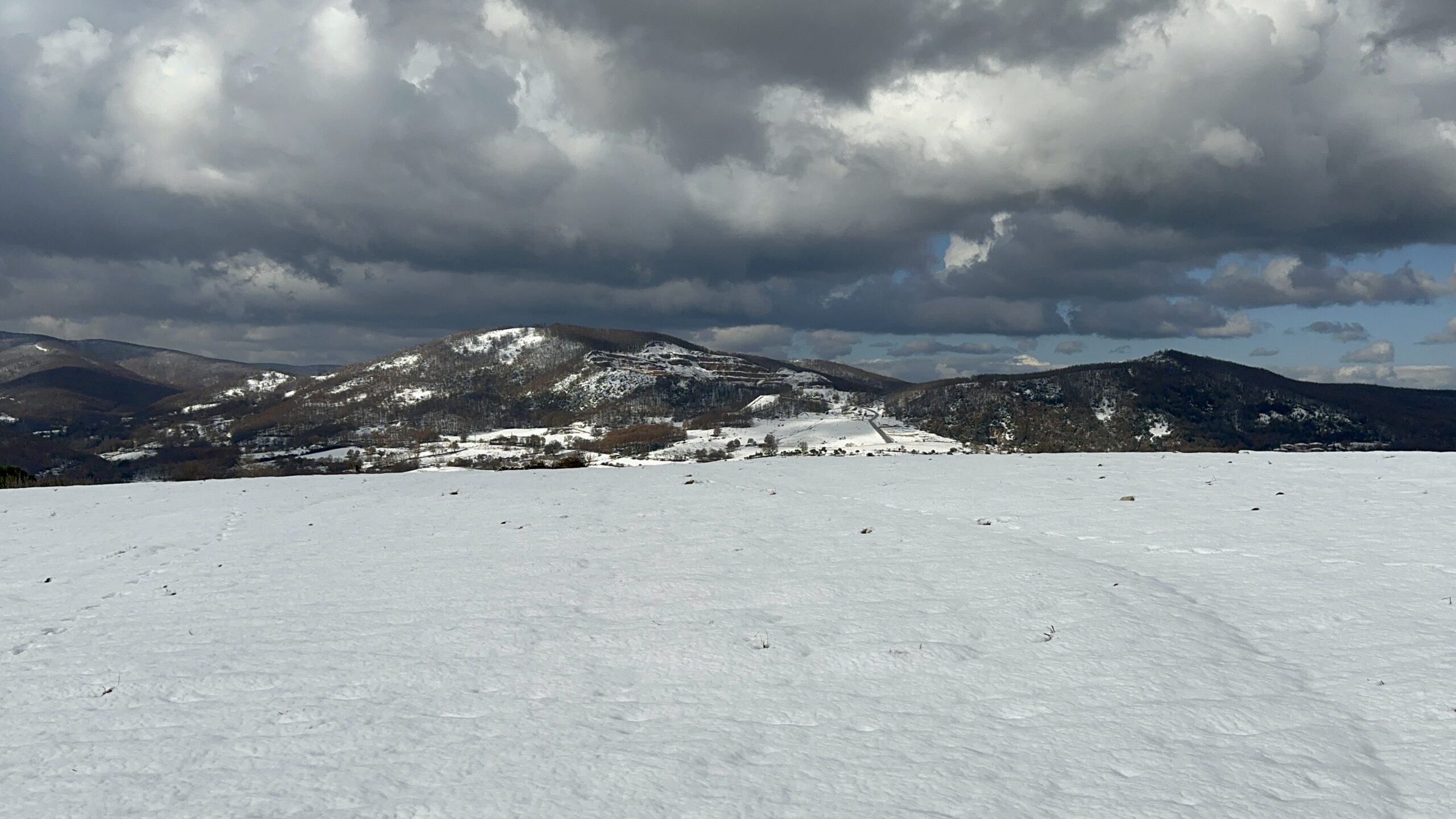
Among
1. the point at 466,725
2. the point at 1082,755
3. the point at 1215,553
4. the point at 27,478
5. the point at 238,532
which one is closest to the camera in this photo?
the point at 1082,755

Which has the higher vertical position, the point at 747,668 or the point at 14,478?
the point at 747,668

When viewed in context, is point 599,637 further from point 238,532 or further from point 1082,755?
point 238,532

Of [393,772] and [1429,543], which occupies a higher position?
[1429,543]

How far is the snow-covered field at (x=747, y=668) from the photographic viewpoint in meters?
5.04

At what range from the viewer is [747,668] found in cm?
736

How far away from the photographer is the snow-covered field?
5.04 meters

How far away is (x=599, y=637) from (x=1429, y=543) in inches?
537

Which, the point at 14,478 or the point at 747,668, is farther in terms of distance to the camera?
the point at 14,478

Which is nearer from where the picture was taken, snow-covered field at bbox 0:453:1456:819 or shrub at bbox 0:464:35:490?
snow-covered field at bbox 0:453:1456:819

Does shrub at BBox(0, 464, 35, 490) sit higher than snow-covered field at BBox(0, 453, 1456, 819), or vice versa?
snow-covered field at BBox(0, 453, 1456, 819)

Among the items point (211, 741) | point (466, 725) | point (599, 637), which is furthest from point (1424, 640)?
point (211, 741)

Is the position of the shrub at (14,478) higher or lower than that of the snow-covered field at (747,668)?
lower

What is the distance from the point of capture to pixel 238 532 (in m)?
15.6

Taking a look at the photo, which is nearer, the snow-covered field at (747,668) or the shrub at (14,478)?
the snow-covered field at (747,668)
